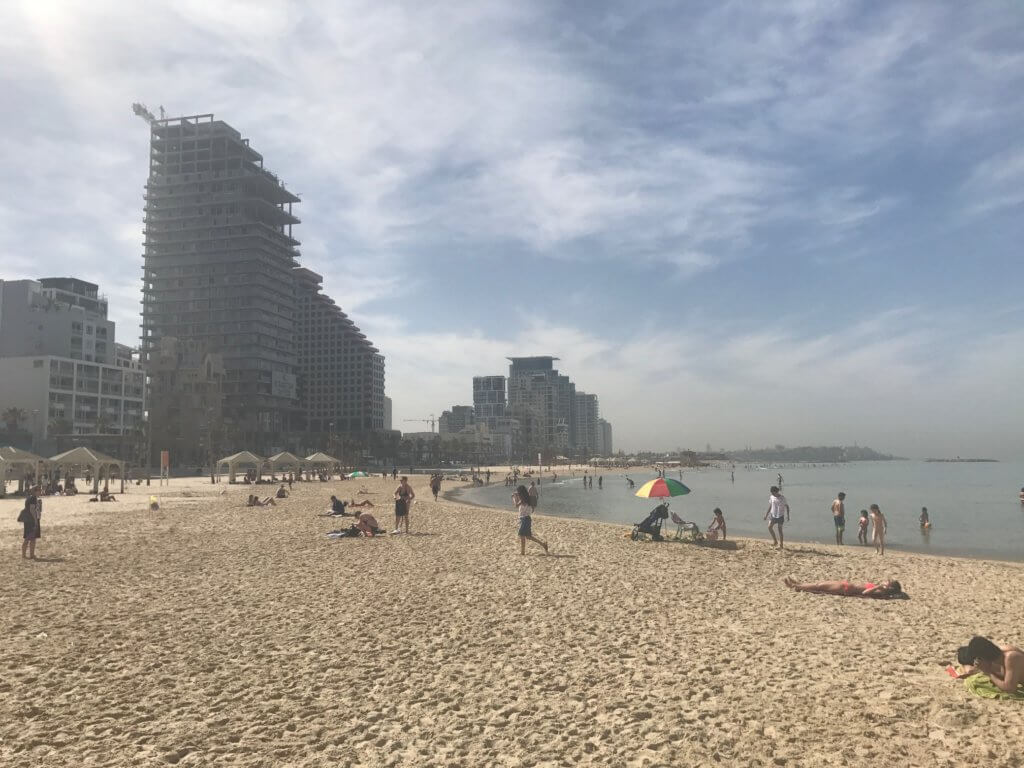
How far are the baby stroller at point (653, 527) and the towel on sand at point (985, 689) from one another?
1175cm

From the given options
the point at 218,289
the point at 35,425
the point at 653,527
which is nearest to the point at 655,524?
the point at 653,527

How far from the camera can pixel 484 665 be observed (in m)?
7.29

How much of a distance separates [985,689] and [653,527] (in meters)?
12.7

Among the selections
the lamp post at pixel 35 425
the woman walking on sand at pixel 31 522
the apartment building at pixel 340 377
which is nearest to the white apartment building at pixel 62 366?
the lamp post at pixel 35 425

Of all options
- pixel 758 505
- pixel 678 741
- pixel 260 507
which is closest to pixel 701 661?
pixel 678 741

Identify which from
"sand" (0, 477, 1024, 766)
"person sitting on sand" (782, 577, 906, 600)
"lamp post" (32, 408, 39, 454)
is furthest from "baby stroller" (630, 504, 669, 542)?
"lamp post" (32, 408, 39, 454)

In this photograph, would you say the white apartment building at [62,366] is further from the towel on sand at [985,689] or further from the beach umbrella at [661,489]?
the towel on sand at [985,689]

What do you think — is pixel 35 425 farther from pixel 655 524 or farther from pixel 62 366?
pixel 655 524

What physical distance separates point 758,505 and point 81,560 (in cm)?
4509

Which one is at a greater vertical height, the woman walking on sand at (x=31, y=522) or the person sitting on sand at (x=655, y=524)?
the woman walking on sand at (x=31, y=522)

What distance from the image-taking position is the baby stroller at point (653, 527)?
18453 millimetres

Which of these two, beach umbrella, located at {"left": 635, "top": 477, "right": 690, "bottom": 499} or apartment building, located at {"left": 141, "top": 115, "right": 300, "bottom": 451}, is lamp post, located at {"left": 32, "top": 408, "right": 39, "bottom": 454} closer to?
apartment building, located at {"left": 141, "top": 115, "right": 300, "bottom": 451}

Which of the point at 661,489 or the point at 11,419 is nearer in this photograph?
the point at 661,489

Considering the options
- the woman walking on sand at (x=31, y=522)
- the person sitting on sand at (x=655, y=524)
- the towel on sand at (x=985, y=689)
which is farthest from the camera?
the person sitting on sand at (x=655, y=524)
